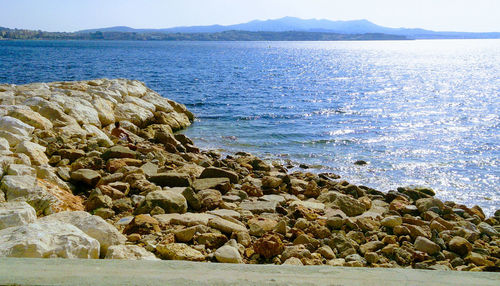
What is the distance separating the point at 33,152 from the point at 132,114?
7086 mm

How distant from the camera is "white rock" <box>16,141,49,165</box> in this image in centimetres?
707

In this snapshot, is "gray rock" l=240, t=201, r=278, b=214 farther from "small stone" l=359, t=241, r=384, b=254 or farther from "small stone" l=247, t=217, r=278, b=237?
"small stone" l=359, t=241, r=384, b=254

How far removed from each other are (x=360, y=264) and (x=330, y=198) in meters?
3.28

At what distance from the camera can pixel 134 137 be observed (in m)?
12.1

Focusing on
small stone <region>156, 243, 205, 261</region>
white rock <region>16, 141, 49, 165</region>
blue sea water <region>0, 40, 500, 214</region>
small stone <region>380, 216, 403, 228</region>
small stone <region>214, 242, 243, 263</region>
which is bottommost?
blue sea water <region>0, 40, 500, 214</region>

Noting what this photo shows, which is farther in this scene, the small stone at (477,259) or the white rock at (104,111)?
the white rock at (104,111)

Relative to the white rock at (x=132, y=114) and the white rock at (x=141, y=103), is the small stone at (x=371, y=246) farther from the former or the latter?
the white rock at (x=141, y=103)

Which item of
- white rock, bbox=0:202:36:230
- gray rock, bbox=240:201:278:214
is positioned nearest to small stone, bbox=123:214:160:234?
white rock, bbox=0:202:36:230

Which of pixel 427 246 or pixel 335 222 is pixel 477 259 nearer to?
pixel 427 246

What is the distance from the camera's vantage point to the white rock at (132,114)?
13.9 meters

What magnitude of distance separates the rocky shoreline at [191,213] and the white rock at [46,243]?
0.03 feet

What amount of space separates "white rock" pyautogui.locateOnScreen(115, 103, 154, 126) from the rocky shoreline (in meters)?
2.94

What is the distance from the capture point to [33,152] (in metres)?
7.21

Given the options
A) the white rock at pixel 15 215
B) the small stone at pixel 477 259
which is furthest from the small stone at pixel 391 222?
the white rock at pixel 15 215
